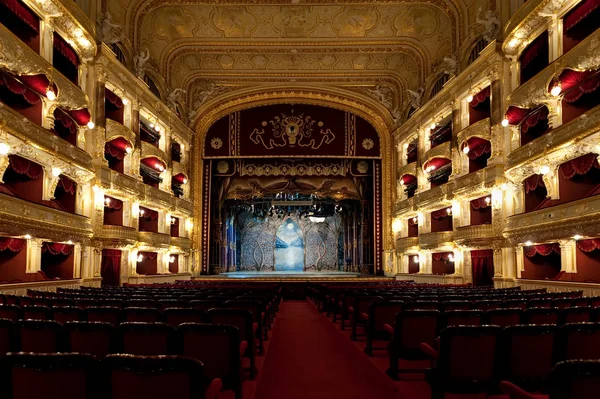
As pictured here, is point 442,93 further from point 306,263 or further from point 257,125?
point 306,263

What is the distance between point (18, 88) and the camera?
1232cm

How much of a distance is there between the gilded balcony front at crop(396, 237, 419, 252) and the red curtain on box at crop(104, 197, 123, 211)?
12177 mm

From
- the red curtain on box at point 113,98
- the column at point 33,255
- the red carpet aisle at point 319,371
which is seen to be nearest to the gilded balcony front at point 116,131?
the red curtain on box at point 113,98

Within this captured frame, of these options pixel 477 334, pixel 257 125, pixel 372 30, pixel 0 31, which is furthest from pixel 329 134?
pixel 477 334

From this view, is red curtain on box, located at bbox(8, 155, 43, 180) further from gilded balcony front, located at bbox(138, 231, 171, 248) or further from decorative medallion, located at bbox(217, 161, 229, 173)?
decorative medallion, located at bbox(217, 161, 229, 173)

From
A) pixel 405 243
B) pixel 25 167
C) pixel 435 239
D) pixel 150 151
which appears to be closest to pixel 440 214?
pixel 435 239

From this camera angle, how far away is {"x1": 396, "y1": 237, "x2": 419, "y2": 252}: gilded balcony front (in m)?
21.8

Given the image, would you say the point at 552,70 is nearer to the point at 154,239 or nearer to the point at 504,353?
the point at 504,353

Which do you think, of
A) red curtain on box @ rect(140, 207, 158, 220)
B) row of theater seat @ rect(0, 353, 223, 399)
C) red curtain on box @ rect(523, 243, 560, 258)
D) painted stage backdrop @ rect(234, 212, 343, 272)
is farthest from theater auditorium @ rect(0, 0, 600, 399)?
painted stage backdrop @ rect(234, 212, 343, 272)

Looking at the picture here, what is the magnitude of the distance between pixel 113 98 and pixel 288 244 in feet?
65.0

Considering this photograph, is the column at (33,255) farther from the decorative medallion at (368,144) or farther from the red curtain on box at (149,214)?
the decorative medallion at (368,144)

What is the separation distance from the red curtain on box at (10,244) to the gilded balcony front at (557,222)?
1345 centimetres

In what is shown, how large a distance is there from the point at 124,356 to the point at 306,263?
1281 inches

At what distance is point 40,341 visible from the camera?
12.9 feet
